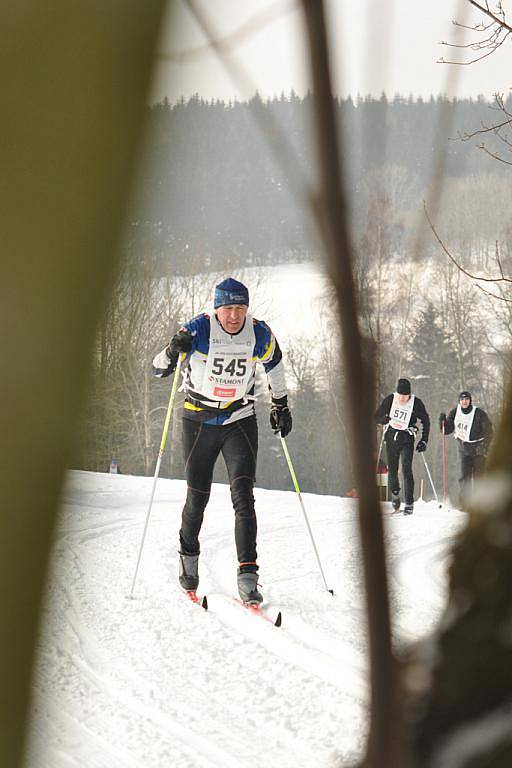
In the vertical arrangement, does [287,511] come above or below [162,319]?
below

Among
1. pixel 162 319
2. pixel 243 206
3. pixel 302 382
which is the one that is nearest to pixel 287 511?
pixel 162 319

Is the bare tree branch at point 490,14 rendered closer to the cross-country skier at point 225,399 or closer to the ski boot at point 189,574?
the cross-country skier at point 225,399

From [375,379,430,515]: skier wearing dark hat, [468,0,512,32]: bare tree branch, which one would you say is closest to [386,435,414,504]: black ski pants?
[375,379,430,515]: skier wearing dark hat

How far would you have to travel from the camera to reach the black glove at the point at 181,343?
4.78 m

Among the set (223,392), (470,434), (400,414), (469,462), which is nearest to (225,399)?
(223,392)

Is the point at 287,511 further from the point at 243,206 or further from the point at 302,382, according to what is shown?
the point at 243,206

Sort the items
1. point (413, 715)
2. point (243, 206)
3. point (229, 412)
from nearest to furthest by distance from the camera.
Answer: point (413, 715) → point (229, 412) → point (243, 206)

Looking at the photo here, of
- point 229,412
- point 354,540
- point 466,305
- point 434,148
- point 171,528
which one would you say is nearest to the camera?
point 354,540

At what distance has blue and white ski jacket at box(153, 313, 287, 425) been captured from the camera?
4.83 m

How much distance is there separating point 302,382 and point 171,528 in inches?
1218

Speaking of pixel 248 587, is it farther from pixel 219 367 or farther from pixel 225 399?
pixel 219 367

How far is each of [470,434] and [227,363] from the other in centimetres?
621

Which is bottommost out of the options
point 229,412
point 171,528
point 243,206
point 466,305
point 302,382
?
point 171,528

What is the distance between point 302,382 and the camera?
3903 cm
